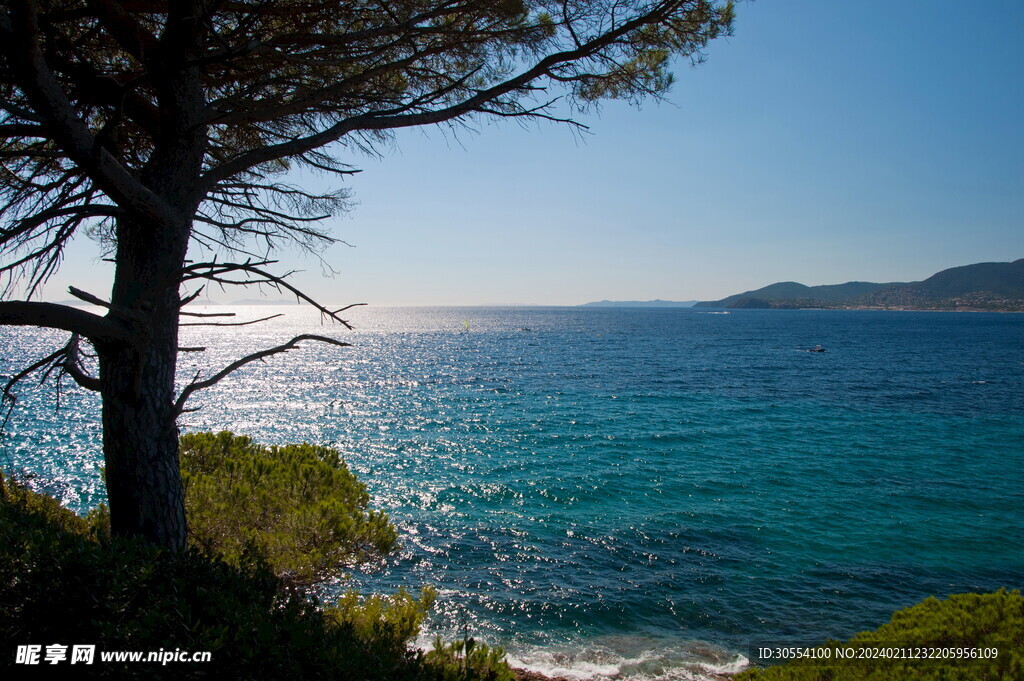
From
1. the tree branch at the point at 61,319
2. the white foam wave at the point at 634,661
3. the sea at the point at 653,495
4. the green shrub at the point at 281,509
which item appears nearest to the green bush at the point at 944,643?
the white foam wave at the point at 634,661

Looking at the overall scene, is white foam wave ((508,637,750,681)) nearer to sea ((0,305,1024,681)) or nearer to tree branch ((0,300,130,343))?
sea ((0,305,1024,681))

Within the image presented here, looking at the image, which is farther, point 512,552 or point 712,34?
point 512,552

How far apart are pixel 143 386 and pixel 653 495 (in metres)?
16.6

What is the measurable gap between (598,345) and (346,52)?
7333 centimetres

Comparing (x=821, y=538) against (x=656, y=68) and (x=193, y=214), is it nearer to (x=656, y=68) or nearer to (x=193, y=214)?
(x=656, y=68)

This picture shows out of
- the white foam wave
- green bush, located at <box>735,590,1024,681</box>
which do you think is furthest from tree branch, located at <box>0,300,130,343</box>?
the white foam wave

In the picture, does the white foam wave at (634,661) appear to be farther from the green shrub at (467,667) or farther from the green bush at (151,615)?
the green bush at (151,615)

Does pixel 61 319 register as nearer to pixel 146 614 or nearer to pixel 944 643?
pixel 146 614

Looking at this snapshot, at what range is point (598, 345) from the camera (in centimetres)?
7806

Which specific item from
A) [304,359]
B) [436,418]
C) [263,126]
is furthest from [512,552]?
[304,359]

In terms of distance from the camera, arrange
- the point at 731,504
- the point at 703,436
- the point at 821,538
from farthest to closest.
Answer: the point at 703,436, the point at 731,504, the point at 821,538

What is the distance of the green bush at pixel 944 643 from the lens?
5164 mm

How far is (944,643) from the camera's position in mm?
5855

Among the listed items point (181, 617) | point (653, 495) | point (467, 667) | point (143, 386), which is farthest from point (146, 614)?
point (653, 495)
